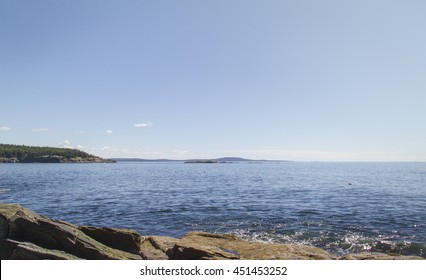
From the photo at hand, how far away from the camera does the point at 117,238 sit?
50.5 feet

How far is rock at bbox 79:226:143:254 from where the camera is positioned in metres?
15.3

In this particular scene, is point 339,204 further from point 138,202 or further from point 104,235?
point 104,235

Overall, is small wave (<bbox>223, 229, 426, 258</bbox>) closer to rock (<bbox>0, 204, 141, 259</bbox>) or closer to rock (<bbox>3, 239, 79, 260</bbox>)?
rock (<bbox>0, 204, 141, 259</bbox>)

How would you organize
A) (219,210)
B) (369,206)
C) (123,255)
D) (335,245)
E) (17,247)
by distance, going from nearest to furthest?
(17,247)
(123,255)
(335,245)
(219,210)
(369,206)

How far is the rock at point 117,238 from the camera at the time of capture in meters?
15.3

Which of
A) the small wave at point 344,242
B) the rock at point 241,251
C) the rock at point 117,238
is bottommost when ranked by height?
the small wave at point 344,242

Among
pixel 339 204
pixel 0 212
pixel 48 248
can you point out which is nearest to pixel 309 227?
pixel 339 204

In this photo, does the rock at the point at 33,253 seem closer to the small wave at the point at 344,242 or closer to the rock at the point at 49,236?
the rock at the point at 49,236

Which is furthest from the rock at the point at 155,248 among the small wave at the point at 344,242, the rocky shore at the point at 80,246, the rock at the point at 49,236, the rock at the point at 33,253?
the small wave at the point at 344,242

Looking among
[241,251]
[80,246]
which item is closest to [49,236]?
[80,246]

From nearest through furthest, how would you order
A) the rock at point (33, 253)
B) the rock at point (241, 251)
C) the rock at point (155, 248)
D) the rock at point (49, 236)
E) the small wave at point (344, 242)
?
the rock at point (33, 253) → the rock at point (49, 236) → the rock at point (241, 251) → the rock at point (155, 248) → the small wave at point (344, 242)

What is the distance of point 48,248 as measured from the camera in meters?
13.1

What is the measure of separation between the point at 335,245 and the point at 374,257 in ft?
21.4

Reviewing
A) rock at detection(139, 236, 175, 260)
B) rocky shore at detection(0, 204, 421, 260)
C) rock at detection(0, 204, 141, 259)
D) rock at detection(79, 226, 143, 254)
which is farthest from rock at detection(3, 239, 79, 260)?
rock at detection(139, 236, 175, 260)
